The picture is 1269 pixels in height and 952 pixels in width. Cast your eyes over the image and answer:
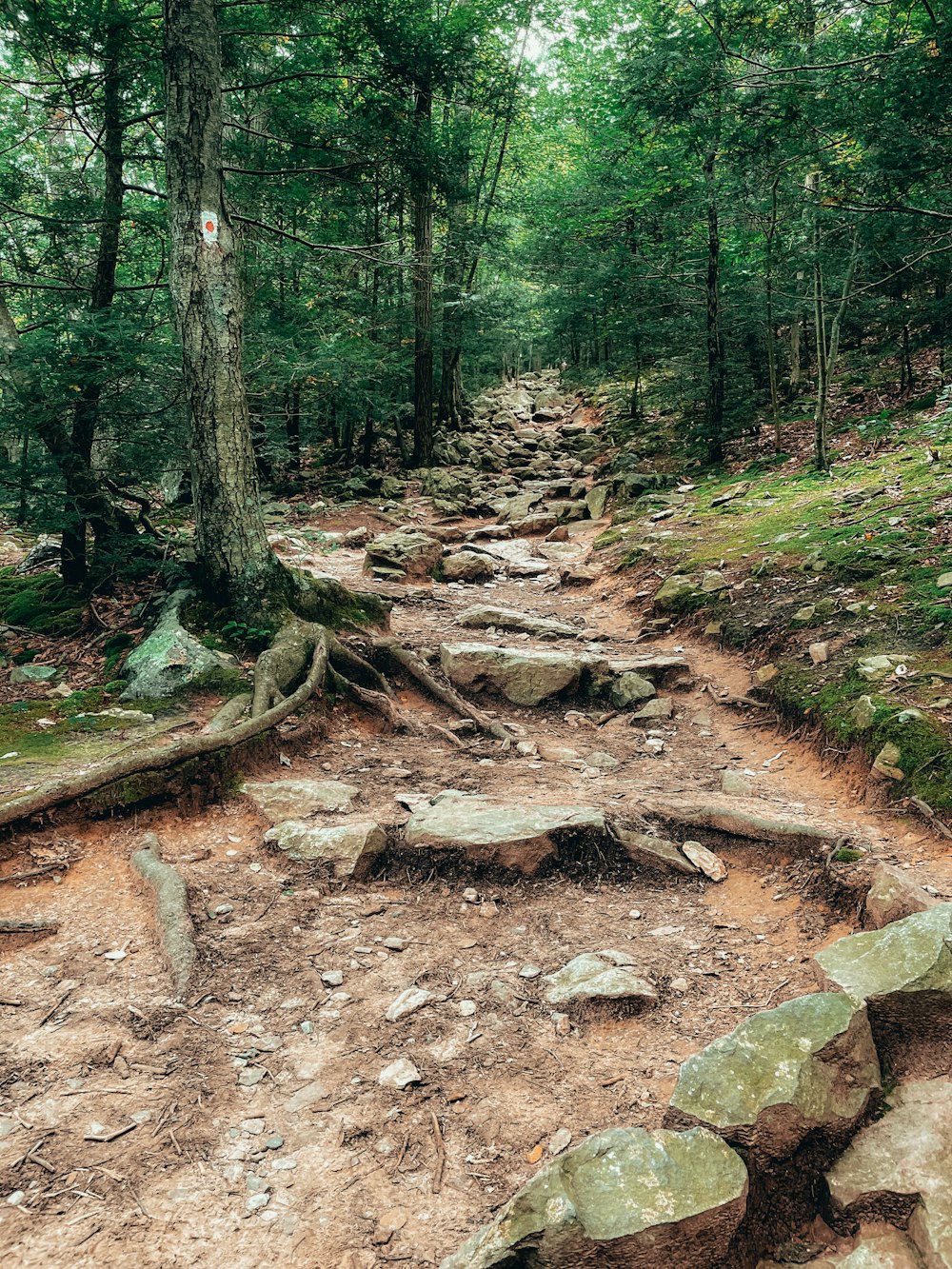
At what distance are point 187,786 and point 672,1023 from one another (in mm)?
3502

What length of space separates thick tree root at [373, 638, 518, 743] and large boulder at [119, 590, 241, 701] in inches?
65.0

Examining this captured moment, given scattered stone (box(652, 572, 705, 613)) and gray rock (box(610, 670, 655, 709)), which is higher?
scattered stone (box(652, 572, 705, 613))

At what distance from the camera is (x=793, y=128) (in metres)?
6.38

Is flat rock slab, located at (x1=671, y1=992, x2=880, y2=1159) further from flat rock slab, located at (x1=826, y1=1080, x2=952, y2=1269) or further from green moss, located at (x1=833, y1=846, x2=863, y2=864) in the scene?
green moss, located at (x1=833, y1=846, x2=863, y2=864)

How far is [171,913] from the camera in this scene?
12.3 ft

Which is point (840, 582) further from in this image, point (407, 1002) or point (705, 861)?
point (407, 1002)

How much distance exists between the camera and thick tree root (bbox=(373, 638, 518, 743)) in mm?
6625

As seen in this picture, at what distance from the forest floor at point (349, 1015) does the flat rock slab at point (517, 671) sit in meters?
1.72

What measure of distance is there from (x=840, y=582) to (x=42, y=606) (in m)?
8.84

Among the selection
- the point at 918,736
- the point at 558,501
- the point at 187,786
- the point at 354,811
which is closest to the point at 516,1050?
the point at 354,811

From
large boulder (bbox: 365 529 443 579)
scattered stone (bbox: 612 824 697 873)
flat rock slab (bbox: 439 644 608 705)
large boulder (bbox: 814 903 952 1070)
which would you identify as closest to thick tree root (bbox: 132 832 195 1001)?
scattered stone (bbox: 612 824 697 873)

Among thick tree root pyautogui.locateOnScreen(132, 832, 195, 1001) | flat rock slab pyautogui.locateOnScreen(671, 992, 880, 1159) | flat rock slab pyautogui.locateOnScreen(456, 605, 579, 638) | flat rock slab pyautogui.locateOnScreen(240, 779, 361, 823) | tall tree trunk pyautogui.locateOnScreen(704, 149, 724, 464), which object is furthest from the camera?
tall tree trunk pyautogui.locateOnScreen(704, 149, 724, 464)

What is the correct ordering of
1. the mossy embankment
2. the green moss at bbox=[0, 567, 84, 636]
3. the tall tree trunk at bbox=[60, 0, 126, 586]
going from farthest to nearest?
1. the green moss at bbox=[0, 567, 84, 636]
2. the tall tree trunk at bbox=[60, 0, 126, 586]
3. the mossy embankment

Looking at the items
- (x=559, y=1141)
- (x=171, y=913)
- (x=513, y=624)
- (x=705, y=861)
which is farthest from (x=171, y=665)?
(x=559, y=1141)
